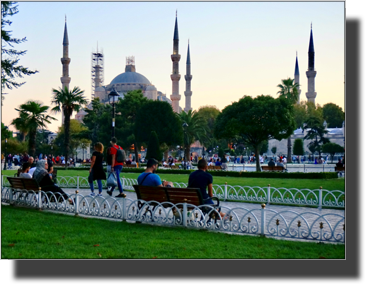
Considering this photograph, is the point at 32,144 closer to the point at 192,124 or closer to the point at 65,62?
the point at 192,124

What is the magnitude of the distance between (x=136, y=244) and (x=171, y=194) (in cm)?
145

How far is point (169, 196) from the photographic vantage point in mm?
6453

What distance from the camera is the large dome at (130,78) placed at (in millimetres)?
75750

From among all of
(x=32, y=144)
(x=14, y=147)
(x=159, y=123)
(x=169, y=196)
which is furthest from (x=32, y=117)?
(x=169, y=196)

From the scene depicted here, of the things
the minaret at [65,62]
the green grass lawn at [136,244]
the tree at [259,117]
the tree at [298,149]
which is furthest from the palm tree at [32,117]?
the minaret at [65,62]

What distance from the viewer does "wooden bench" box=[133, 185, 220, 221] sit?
6184 millimetres

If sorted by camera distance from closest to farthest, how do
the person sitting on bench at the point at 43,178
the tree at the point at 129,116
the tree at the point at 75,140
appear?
1. the person sitting on bench at the point at 43,178
2. the tree at the point at 129,116
3. the tree at the point at 75,140

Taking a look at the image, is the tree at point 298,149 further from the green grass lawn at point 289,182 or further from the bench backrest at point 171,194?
the bench backrest at point 171,194

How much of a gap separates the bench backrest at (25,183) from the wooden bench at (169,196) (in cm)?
231

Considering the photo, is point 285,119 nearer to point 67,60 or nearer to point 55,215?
point 55,215
